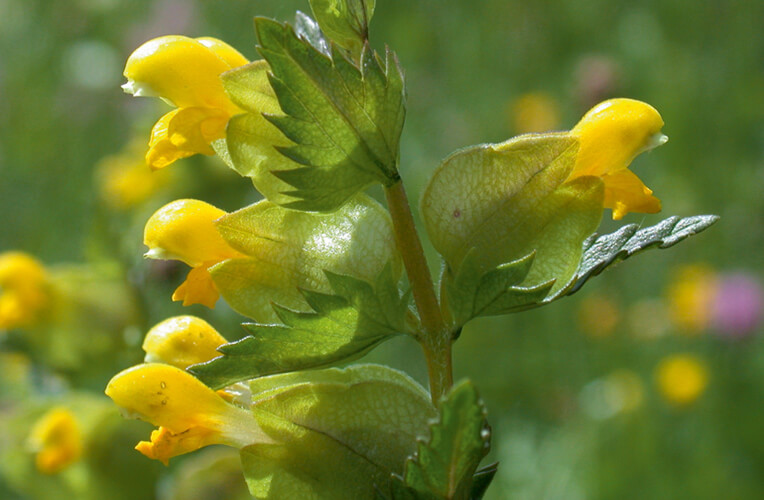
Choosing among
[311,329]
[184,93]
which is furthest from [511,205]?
[184,93]

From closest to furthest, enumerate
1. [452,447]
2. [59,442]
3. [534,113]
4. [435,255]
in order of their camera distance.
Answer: [452,447]
[59,442]
[435,255]
[534,113]

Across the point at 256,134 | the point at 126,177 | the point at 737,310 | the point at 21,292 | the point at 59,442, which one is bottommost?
the point at 737,310

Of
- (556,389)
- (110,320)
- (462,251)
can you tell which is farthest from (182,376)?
(556,389)

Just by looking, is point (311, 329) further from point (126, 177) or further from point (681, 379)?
point (126, 177)

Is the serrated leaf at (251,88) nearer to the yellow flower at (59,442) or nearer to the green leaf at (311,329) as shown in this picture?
the green leaf at (311,329)

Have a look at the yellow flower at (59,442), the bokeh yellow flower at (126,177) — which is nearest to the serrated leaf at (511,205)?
the yellow flower at (59,442)

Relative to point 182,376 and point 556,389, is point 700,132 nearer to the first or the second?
point 556,389
